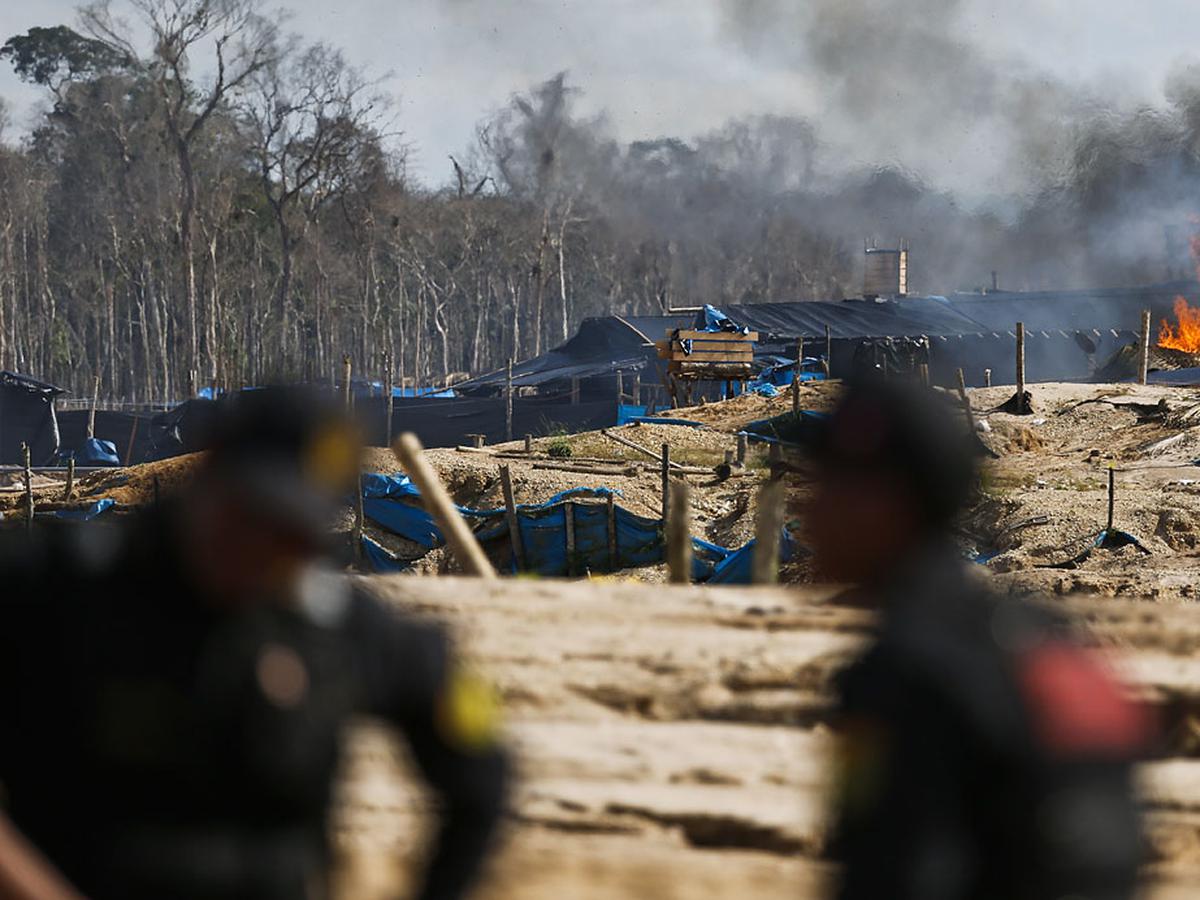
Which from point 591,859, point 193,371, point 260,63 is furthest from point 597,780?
point 193,371

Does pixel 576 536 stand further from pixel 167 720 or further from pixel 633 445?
pixel 167 720

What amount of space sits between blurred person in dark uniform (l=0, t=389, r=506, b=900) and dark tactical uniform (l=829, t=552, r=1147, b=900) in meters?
0.68

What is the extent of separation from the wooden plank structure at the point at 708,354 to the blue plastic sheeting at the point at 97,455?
1361 centimetres

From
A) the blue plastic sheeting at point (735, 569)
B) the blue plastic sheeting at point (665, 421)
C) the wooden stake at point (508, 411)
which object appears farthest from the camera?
the wooden stake at point (508, 411)

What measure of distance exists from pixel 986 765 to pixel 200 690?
1086 mm

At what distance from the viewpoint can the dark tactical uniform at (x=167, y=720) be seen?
8.00 ft

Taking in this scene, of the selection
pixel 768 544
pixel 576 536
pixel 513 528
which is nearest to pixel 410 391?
pixel 576 536

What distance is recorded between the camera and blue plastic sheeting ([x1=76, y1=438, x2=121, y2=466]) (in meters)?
41.3

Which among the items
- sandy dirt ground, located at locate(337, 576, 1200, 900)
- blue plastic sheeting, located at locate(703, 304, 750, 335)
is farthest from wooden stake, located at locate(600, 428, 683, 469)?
sandy dirt ground, located at locate(337, 576, 1200, 900)

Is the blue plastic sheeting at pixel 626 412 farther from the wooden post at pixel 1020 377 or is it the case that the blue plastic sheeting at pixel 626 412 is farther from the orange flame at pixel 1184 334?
the orange flame at pixel 1184 334

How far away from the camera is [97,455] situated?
41.3 m

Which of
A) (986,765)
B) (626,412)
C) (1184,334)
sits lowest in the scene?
(626,412)

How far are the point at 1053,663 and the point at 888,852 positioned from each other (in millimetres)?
326

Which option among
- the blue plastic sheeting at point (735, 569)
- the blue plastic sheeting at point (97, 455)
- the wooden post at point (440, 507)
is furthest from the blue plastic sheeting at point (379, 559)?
the blue plastic sheeting at point (97, 455)
